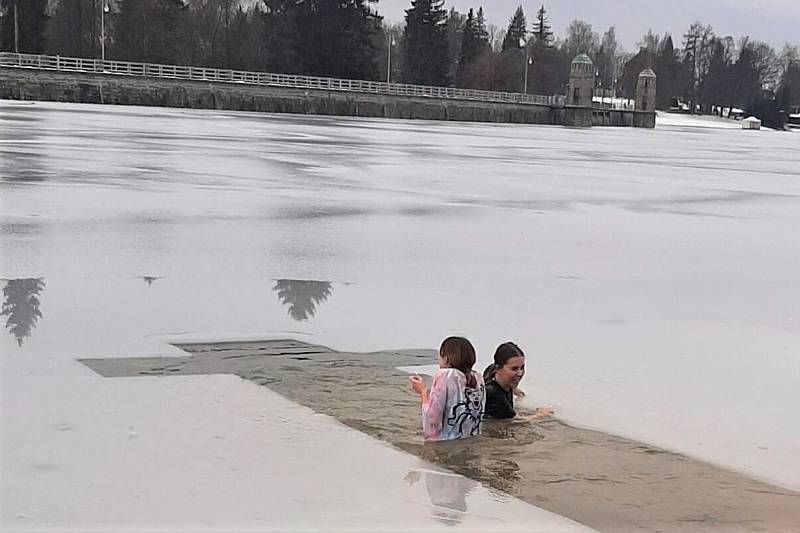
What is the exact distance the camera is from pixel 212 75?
197 ft

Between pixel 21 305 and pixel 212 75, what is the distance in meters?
55.2

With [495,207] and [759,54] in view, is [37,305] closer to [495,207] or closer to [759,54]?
[495,207]

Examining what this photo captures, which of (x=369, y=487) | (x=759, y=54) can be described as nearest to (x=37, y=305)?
(x=369, y=487)

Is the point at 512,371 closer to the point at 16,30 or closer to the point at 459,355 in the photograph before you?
the point at 459,355

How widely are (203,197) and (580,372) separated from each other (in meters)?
7.73

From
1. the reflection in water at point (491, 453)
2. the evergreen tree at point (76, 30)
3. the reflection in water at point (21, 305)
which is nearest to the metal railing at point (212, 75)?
the evergreen tree at point (76, 30)

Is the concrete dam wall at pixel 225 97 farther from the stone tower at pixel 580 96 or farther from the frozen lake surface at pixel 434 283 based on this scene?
the frozen lake surface at pixel 434 283

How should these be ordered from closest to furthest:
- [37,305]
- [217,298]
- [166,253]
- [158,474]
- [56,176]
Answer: [158,474] < [37,305] < [217,298] < [166,253] < [56,176]

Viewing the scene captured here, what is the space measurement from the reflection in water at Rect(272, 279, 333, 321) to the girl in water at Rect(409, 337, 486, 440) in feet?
7.03

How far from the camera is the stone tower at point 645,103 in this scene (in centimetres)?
8019

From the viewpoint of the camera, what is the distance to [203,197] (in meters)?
12.7

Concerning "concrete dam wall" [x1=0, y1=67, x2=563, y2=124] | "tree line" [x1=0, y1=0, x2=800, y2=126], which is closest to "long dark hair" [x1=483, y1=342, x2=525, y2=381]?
"concrete dam wall" [x1=0, y1=67, x2=563, y2=124]

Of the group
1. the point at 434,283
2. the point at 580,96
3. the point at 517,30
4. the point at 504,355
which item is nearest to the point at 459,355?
the point at 504,355

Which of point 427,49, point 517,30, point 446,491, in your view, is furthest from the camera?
point 517,30
